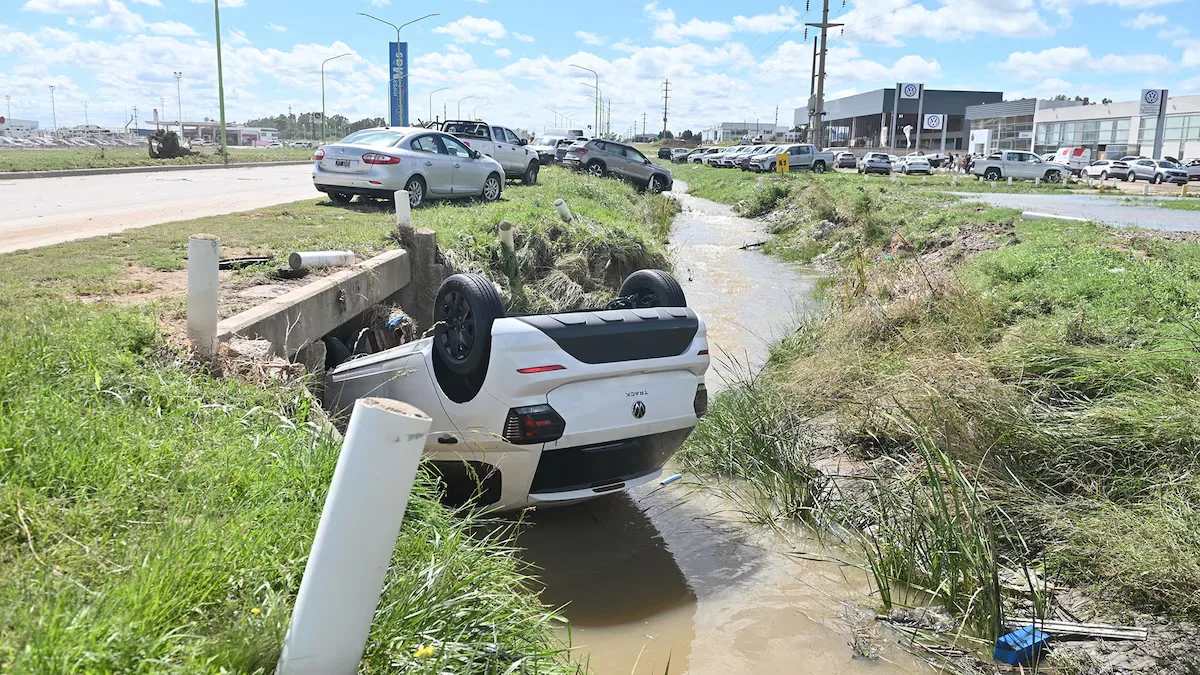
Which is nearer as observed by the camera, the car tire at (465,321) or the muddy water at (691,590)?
the muddy water at (691,590)

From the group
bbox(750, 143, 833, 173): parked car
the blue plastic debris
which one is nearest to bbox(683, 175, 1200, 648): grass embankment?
the blue plastic debris

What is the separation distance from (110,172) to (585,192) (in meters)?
15.6

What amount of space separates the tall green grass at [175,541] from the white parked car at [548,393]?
968 mm

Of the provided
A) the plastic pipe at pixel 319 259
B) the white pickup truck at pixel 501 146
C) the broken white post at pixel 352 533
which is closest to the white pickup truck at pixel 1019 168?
the white pickup truck at pixel 501 146

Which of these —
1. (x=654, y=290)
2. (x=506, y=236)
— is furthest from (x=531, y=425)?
(x=506, y=236)

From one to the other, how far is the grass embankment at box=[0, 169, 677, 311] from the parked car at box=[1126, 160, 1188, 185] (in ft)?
132

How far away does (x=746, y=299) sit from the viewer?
641 inches

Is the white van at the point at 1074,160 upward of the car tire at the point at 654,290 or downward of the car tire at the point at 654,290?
upward

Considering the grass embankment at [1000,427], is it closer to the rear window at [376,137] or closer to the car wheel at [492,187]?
the rear window at [376,137]

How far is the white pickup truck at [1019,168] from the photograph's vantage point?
47.2 metres

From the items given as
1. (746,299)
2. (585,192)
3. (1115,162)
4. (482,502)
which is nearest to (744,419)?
(482,502)

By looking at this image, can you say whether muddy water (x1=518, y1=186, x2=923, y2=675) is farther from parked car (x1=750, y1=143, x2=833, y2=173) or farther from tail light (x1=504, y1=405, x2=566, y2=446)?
parked car (x1=750, y1=143, x2=833, y2=173)

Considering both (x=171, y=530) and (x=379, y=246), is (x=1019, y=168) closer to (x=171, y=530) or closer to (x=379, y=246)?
(x=379, y=246)

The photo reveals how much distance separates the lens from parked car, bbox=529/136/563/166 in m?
35.8
